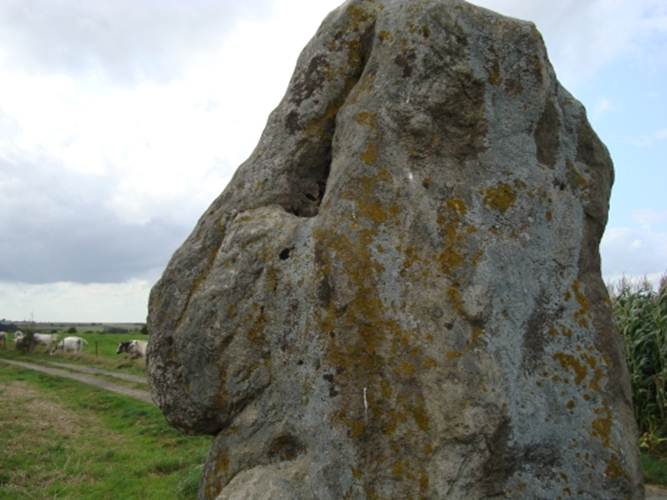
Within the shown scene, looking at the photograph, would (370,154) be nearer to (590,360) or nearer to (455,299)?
(455,299)

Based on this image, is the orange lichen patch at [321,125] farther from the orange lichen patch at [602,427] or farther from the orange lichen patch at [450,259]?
the orange lichen patch at [602,427]

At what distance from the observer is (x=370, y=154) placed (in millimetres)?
4625

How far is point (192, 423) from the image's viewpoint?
4664mm

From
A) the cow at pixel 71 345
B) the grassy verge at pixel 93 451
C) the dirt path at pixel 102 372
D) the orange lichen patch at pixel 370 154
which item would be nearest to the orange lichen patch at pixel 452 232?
the orange lichen patch at pixel 370 154

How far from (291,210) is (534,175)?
1.71 metres

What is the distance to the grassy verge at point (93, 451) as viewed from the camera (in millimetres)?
8887

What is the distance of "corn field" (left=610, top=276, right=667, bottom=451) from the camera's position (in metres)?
11.5

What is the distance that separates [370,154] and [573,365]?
1.89 meters

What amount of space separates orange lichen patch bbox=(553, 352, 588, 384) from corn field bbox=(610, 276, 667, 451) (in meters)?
7.46

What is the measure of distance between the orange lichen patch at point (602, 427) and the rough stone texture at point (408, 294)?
0.5 inches

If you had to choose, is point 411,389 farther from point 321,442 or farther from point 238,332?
point 238,332

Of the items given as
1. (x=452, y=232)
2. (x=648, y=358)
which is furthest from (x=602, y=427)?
(x=648, y=358)

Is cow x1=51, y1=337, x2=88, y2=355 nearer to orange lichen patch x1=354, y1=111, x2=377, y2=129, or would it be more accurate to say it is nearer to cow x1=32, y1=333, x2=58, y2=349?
cow x1=32, y1=333, x2=58, y2=349

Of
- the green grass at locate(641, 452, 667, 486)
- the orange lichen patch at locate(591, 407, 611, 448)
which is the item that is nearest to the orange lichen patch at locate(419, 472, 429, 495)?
the orange lichen patch at locate(591, 407, 611, 448)
